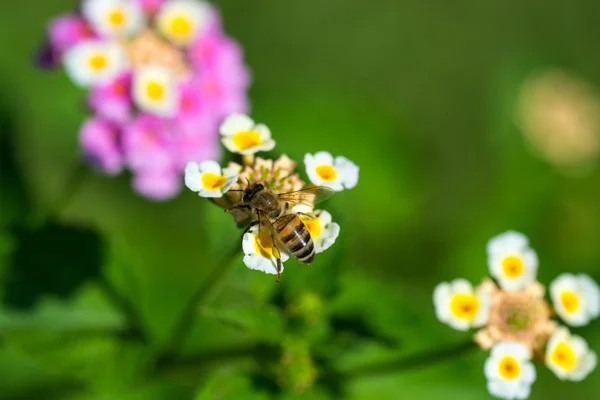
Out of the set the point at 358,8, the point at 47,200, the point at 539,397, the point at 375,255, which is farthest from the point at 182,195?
the point at 539,397

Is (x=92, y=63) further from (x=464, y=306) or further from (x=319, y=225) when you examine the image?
(x=464, y=306)

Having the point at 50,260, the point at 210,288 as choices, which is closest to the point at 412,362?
the point at 210,288

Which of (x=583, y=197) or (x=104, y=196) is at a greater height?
(x=104, y=196)

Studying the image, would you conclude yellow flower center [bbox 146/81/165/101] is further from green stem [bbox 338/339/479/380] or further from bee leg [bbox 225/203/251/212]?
green stem [bbox 338/339/479/380]

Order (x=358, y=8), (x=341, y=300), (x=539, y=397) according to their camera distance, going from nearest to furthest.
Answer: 1. (x=341, y=300)
2. (x=539, y=397)
3. (x=358, y=8)

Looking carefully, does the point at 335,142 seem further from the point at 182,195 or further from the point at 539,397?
the point at 539,397

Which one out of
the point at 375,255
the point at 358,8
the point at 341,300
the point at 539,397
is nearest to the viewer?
the point at 341,300
